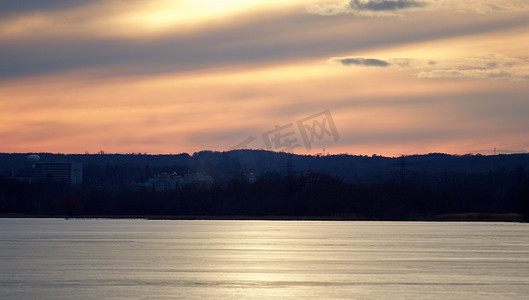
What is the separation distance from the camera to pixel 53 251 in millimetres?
61812

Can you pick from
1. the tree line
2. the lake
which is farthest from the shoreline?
the lake

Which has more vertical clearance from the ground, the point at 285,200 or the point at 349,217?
the point at 285,200

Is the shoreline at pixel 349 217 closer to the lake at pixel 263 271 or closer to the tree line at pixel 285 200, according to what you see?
the tree line at pixel 285 200

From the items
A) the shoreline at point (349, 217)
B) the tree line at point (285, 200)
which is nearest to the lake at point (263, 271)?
the shoreline at point (349, 217)

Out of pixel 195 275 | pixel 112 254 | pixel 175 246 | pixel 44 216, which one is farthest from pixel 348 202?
pixel 195 275

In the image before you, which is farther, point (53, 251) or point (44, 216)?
point (44, 216)

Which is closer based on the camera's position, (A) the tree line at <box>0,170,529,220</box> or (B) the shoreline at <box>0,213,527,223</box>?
(B) the shoreline at <box>0,213,527,223</box>

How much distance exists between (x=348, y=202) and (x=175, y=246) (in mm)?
107671

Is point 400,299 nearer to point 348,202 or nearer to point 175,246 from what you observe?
point 175,246

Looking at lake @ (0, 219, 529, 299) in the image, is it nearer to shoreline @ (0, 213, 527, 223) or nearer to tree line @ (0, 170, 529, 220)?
shoreline @ (0, 213, 527, 223)

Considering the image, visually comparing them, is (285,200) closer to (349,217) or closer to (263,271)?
(349,217)

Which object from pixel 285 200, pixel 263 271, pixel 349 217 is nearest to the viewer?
pixel 263 271

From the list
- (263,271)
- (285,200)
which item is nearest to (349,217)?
(285,200)

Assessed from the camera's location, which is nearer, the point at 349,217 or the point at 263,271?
the point at 263,271
